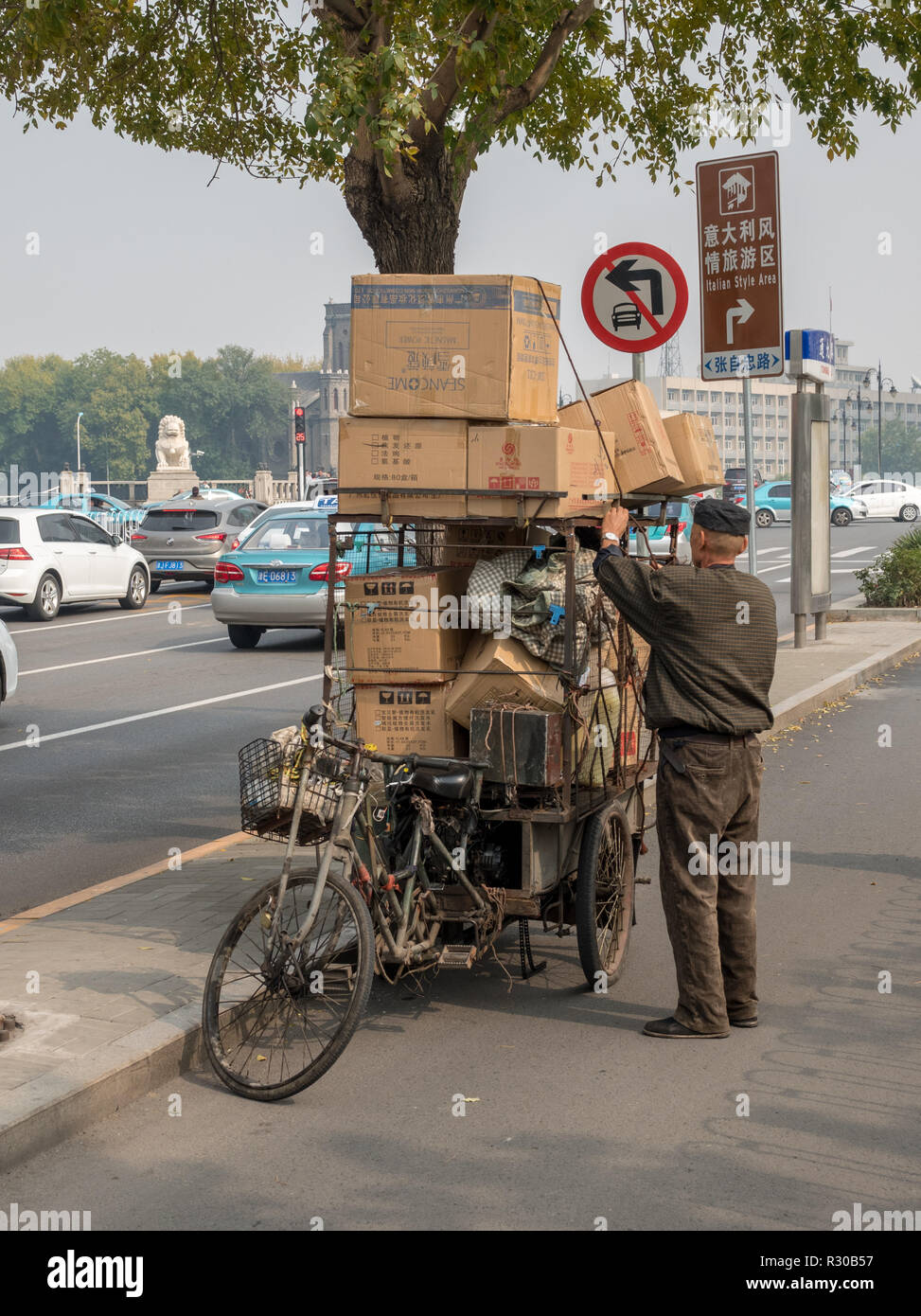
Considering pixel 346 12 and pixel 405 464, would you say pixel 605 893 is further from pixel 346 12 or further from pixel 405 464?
pixel 346 12

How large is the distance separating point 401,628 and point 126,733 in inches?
286

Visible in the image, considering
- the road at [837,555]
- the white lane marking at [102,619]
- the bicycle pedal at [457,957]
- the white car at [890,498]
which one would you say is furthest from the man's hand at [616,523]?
the white car at [890,498]

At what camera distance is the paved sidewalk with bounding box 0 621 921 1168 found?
460 centimetres

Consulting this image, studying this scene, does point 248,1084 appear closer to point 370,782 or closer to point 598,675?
point 370,782

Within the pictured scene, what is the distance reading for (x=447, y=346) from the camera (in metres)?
5.89

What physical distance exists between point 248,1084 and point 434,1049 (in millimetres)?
743

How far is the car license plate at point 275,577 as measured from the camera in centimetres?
1802

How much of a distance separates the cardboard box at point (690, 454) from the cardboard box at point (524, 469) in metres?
0.95

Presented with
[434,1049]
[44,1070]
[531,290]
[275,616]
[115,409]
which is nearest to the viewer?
[44,1070]

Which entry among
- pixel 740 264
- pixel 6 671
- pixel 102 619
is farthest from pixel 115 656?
pixel 740 264

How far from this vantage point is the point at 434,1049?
5.38 m

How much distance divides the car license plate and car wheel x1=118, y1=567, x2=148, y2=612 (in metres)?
7.45

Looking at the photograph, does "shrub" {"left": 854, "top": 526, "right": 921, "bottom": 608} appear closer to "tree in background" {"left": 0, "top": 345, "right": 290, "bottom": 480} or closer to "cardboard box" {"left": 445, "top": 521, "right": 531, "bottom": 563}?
"cardboard box" {"left": 445, "top": 521, "right": 531, "bottom": 563}
